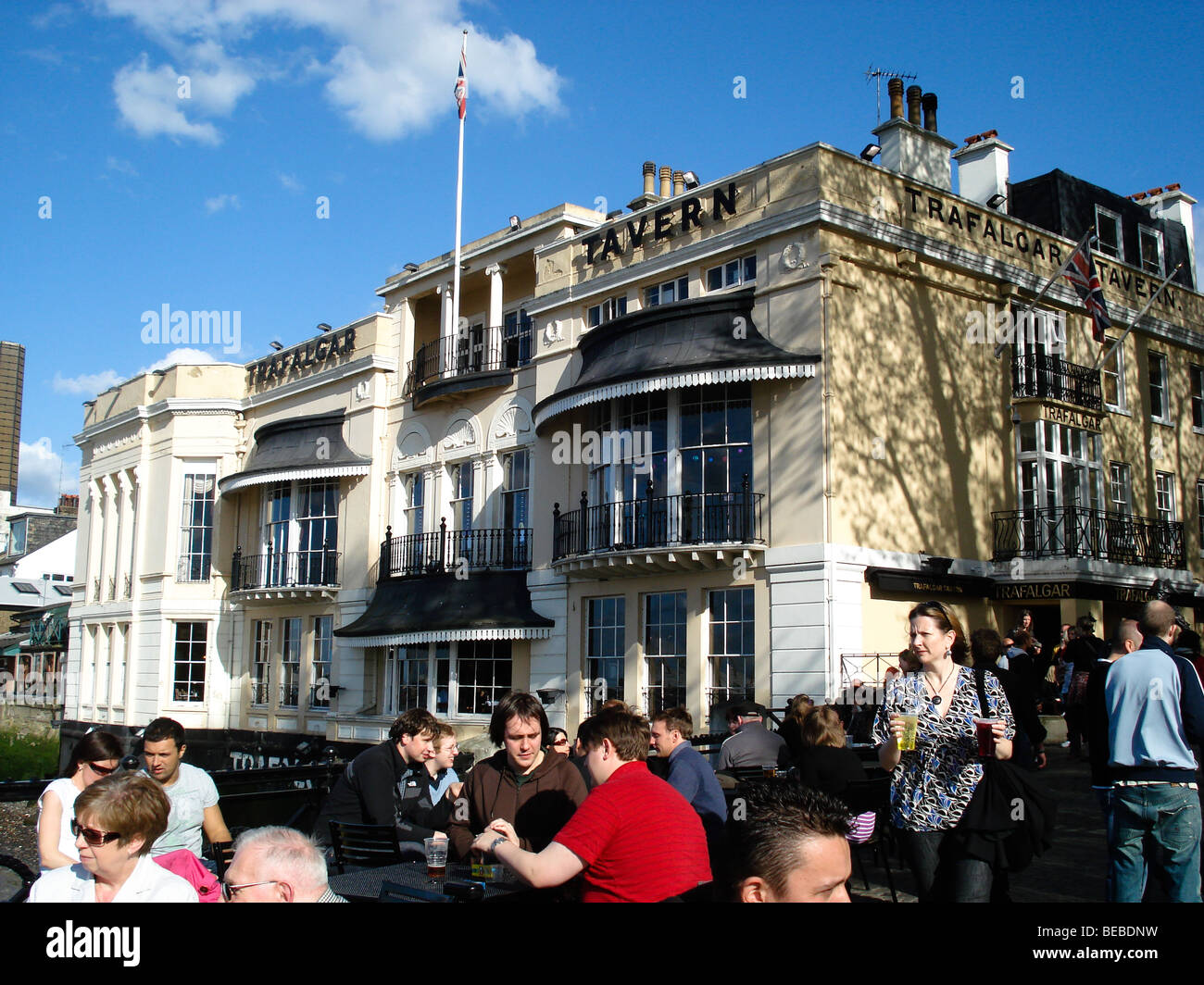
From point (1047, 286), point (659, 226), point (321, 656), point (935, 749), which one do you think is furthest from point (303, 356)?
point (935, 749)

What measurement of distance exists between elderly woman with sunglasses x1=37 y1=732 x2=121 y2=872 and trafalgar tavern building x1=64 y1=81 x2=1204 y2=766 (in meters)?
12.3

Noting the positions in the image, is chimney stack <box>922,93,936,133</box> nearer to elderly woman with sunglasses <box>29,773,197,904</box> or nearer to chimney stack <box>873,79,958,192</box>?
chimney stack <box>873,79,958,192</box>

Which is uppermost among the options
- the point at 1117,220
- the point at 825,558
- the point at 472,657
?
the point at 1117,220

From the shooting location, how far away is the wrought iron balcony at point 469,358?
23.7m

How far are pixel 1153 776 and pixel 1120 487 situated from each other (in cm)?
1756

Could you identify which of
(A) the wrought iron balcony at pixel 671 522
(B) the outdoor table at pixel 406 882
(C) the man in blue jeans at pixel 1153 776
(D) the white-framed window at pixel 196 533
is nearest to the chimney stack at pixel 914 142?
(A) the wrought iron balcony at pixel 671 522

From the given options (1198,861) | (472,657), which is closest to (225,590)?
(472,657)

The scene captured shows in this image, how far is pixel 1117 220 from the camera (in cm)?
2461

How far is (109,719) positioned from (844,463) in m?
23.9

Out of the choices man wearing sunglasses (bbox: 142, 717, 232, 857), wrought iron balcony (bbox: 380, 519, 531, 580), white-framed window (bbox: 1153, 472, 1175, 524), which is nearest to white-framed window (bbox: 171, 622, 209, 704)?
wrought iron balcony (bbox: 380, 519, 531, 580)

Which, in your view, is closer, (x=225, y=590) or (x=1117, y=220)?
(x=1117, y=220)

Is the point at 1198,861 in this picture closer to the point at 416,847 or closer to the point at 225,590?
the point at 416,847

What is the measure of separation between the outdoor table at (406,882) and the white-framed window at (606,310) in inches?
603

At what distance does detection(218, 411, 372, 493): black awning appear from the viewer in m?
26.1
